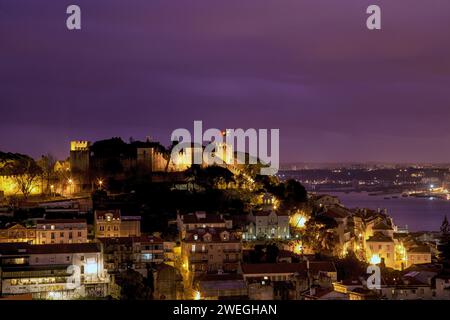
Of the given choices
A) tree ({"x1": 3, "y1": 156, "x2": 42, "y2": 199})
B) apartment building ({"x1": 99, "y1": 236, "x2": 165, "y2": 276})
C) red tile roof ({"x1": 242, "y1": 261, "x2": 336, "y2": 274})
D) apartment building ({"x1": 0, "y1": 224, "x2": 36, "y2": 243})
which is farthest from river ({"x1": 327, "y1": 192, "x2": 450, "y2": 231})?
apartment building ({"x1": 0, "y1": 224, "x2": 36, "y2": 243})

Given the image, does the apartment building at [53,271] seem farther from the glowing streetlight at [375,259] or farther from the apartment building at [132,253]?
the glowing streetlight at [375,259]

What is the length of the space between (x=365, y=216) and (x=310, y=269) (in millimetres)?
10458

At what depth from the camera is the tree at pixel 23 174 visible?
73.7 feet

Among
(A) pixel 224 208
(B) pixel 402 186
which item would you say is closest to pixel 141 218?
(A) pixel 224 208

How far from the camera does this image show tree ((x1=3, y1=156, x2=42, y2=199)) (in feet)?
73.7

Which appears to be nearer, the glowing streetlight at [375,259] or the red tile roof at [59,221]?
the red tile roof at [59,221]

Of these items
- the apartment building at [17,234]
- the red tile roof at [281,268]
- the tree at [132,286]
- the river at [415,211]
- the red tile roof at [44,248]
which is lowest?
the river at [415,211]

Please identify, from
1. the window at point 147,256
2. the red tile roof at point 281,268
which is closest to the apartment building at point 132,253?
the window at point 147,256

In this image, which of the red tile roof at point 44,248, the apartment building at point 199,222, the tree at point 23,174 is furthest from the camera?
the tree at point 23,174

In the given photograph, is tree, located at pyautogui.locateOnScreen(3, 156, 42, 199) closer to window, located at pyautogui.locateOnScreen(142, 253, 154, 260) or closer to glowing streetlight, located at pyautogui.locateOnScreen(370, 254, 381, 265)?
window, located at pyautogui.locateOnScreen(142, 253, 154, 260)

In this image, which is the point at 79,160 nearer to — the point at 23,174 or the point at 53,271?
the point at 23,174

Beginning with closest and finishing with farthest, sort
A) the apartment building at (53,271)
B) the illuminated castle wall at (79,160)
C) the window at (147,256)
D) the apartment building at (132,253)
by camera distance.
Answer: the apartment building at (53,271) → the apartment building at (132,253) → the window at (147,256) → the illuminated castle wall at (79,160)

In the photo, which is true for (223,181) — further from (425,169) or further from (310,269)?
(425,169)
